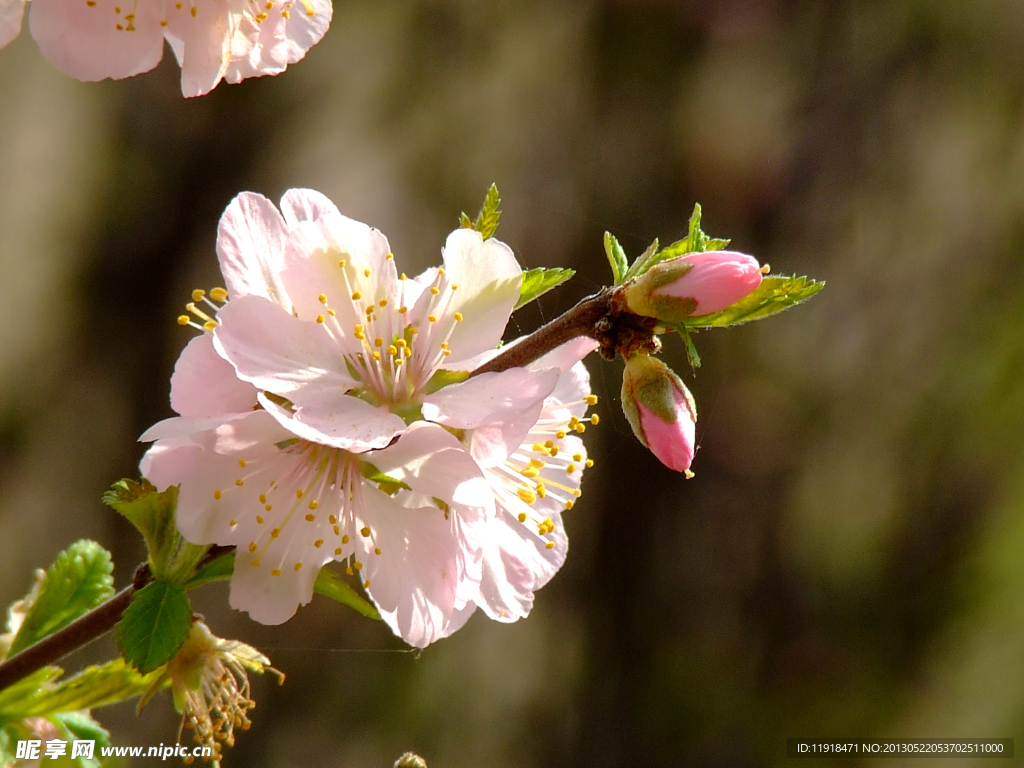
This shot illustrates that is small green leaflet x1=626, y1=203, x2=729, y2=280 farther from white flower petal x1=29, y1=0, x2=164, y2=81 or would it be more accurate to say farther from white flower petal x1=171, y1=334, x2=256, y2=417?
white flower petal x1=29, y1=0, x2=164, y2=81

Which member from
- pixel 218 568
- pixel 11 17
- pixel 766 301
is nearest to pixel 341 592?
pixel 218 568

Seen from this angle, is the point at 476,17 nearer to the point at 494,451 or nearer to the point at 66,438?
the point at 66,438

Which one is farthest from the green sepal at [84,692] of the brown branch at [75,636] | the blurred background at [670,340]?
the blurred background at [670,340]

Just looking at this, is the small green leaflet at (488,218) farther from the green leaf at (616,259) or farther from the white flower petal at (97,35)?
the white flower petal at (97,35)

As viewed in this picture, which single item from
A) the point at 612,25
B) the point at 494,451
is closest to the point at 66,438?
the point at 612,25

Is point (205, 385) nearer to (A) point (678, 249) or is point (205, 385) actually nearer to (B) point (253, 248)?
(B) point (253, 248)

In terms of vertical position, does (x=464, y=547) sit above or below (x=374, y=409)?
below

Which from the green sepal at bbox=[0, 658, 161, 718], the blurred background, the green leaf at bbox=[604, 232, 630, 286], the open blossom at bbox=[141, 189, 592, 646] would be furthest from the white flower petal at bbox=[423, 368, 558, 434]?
the blurred background
